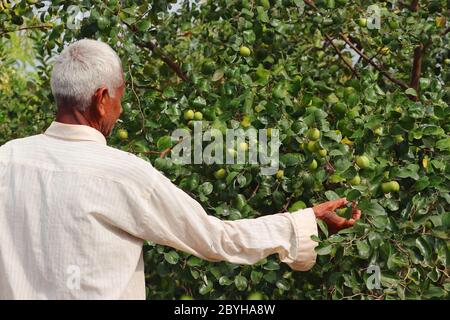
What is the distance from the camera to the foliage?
2.46 m

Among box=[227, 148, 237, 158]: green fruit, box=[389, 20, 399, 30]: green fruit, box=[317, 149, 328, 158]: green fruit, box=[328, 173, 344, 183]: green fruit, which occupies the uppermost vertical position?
box=[389, 20, 399, 30]: green fruit

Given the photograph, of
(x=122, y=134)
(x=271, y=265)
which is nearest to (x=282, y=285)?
(x=271, y=265)

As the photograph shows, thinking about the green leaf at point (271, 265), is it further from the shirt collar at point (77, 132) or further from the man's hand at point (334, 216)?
the shirt collar at point (77, 132)

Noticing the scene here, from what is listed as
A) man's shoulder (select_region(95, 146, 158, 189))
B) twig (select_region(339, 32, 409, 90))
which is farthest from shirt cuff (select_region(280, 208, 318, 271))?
twig (select_region(339, 32, 409, 90))

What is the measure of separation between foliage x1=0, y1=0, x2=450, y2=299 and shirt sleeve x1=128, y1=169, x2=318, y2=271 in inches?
3.5

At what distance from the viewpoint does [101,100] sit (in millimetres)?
1981

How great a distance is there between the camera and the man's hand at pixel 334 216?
2.27 metres

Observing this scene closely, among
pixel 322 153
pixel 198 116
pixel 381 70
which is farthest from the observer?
pixel 381 70

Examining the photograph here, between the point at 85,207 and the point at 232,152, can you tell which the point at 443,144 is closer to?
the point at 232,152

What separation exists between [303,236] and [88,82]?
613 mm

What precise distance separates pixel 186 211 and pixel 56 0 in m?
1.34

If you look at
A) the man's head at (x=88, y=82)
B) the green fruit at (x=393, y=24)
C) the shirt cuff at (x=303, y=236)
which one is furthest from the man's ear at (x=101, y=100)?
the green fruit at (x=393, y=24)

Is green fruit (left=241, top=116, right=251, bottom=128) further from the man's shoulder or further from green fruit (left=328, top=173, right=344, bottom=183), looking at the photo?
the man's shoulder
